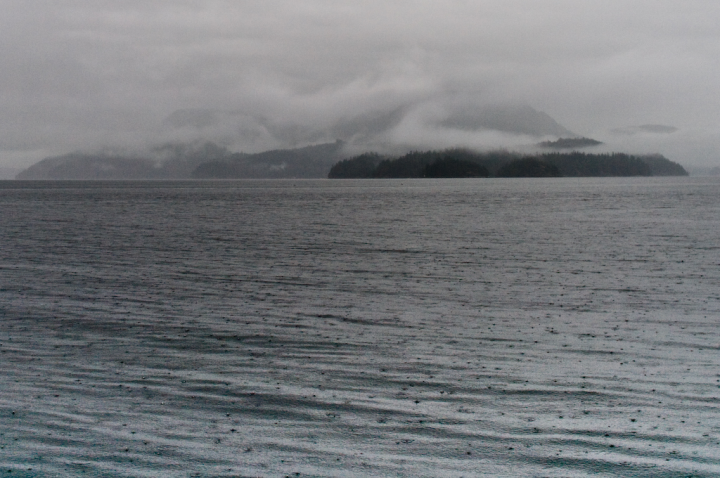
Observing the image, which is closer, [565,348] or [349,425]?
[349,425]

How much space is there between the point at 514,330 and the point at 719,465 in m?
9.45

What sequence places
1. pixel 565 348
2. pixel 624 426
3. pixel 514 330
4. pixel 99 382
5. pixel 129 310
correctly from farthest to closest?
1. pixel 129 310
2. pixel 514 330
3. pixel 565 348
4. pixel 99 382
5. pixel 624 426

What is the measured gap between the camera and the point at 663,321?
66.4 ft

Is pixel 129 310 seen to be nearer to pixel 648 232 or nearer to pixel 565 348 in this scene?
pixel 565 348

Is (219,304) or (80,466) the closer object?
(80,466)

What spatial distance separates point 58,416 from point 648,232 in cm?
5264

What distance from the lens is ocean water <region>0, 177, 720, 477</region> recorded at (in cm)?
1030

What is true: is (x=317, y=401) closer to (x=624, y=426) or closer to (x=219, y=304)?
(x=624, y=426)

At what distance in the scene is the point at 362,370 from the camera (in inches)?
591

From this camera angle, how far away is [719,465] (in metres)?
9.70

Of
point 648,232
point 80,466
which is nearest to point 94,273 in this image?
point 80,466

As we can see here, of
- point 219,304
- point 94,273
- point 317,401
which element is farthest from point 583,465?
point 94,273

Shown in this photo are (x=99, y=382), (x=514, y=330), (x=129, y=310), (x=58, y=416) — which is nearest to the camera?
(x=58, y=416)

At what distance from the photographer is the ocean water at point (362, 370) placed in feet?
33.8
